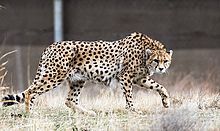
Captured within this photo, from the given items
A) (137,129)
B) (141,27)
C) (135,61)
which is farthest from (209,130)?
(141,27)

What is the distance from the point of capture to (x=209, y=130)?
7.59 m

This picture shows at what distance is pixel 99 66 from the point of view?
9031 millimetres

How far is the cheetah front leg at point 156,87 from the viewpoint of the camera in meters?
9.02

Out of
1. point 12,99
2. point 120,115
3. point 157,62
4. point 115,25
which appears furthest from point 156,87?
point 115,25

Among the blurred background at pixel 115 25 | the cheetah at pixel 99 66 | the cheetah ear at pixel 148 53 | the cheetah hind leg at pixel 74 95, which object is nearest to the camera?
the cheetah at pixel 99 66

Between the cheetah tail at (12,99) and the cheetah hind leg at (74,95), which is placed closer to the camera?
the cheetah tail at (12,99)

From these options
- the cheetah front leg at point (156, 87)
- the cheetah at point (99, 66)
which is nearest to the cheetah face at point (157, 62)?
the cheetah at point (99, 66)

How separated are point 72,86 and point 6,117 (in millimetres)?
1062

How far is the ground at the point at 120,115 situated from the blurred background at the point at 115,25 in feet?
14.5

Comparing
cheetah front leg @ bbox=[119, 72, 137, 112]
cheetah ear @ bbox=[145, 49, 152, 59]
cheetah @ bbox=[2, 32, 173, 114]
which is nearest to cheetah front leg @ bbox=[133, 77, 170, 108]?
cheetah @ bbox=[2, 32, 173, 114]

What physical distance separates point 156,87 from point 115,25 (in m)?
5.68

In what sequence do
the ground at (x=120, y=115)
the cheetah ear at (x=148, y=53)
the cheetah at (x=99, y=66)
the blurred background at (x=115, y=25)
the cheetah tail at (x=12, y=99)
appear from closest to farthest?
the ground at (x=120, y=115), the cheetah tail at (x=12, y=99), the cheetah at (x=99, y=66), the cheetah ear at (x=148, y=53), the blurred background at (x=115, y=25)

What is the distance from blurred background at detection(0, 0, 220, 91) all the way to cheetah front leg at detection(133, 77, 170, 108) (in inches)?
211

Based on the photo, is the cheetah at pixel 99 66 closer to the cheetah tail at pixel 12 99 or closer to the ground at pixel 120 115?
the cheetah tail at pixel 12 99
